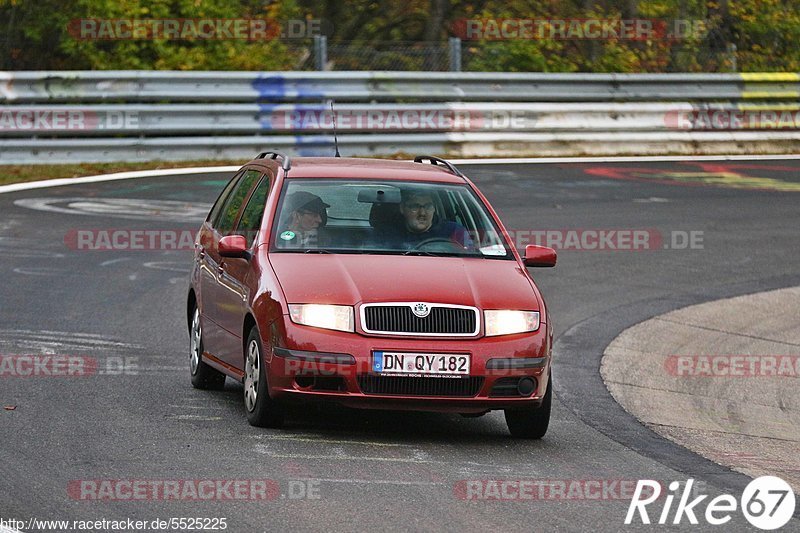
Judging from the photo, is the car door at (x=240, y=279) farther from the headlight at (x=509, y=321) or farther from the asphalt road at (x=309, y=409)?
the headlight at (x=509, y=321)

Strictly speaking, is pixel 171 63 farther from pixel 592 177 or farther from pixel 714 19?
pixel 714 19

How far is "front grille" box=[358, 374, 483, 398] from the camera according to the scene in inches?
324

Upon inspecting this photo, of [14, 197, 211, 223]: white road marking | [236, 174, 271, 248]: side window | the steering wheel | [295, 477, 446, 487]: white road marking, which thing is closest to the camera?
[295, 477, 446, 487]: white road marking

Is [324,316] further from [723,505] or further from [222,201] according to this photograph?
[222,201]

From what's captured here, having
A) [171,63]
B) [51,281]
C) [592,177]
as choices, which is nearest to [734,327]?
[51,281]

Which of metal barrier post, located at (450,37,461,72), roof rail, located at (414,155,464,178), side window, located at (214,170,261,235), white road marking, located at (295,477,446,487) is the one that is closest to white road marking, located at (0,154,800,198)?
metal barrier post, located at (450,37,461,72)

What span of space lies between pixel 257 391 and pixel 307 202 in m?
1.37

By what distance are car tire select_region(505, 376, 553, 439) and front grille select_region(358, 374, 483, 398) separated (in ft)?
1.64

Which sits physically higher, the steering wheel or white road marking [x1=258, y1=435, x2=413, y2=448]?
the steering wheel

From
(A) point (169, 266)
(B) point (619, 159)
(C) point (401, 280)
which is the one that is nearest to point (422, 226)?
(C) point (401, 280)

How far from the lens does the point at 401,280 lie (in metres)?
8.52

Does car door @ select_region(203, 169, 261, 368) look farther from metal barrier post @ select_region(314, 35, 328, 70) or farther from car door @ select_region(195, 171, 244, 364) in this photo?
metal barrier post @ select_region(314, 35, 328, 70)

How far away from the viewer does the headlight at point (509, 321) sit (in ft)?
27.6

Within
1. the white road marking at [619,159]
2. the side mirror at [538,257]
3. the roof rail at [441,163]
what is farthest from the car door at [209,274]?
the white road marking at [619,159]
